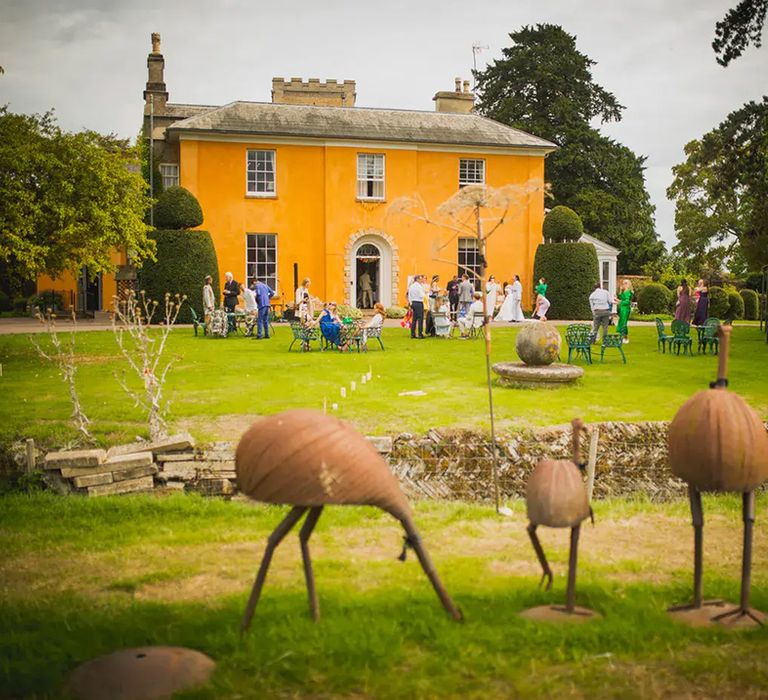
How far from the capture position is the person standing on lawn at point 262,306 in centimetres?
2314

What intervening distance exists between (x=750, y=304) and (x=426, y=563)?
3814 cm

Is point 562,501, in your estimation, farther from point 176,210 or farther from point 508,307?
point 176,210

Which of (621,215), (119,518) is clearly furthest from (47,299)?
(119,518)

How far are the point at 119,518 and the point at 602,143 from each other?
42780mm

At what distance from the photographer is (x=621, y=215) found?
45781 mm

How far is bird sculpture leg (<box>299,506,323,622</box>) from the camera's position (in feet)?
14.5

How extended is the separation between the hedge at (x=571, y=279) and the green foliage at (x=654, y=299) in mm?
5830

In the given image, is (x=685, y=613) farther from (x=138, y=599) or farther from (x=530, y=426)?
(x=530, y=426)

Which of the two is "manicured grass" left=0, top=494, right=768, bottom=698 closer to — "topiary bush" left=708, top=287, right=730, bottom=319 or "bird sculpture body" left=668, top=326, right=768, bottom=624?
"bird sculpture body" left=668, top=326, right=768, bottom=624

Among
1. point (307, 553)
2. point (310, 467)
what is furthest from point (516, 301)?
point (310, 467)

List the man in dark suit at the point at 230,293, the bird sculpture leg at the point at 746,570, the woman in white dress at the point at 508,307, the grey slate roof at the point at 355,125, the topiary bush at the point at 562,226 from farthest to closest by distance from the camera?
the topiary bush at the point at 562,226 < the grey slate roof at the point at 355,125 < the woman in white dress at the point at 508,307 < the man in dark suit at the point at 230,293 < the bird sculpture leg at the point at 746,570

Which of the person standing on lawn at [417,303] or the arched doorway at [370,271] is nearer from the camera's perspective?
the person standing on lawn at [417,303]

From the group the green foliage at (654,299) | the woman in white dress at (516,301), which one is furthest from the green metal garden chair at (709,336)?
the green foliage at (654,299)

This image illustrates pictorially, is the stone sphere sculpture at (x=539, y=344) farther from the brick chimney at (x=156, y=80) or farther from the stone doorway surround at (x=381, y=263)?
the brick chimney at (x=156, y=80)
